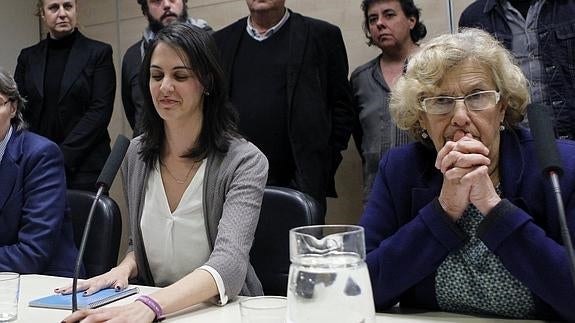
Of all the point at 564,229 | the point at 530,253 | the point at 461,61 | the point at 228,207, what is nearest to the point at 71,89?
the point at 228,207

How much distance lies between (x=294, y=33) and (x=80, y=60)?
127 cm

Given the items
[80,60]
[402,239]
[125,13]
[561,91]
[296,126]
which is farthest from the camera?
[125,13]

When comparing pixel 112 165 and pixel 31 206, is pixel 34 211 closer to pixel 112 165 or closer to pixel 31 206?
pixel 31 206

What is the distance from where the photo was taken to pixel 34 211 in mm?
1951

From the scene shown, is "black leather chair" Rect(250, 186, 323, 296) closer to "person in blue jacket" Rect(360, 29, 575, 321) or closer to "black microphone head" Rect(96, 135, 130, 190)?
"person in blue jacket" Rect(360, 29, 575, 321)

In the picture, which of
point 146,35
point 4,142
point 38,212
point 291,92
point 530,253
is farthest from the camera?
point 146,35

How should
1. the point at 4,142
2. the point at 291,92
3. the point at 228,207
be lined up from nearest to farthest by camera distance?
the point at 228,207 → the point at 4,142 → the point at 291,92

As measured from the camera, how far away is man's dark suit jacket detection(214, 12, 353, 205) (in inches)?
101

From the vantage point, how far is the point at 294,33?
104 inches

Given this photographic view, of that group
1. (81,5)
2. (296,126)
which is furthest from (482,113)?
(81,5)

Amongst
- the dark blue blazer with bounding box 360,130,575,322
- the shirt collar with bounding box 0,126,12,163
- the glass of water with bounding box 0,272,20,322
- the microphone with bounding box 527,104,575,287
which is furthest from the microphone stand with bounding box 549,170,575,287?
the shirt collar with bounding box 0,126,12,163

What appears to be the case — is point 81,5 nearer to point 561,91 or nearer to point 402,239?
point 561,91

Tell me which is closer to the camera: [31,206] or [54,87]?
[31,206]

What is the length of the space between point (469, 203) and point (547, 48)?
1173 mm
